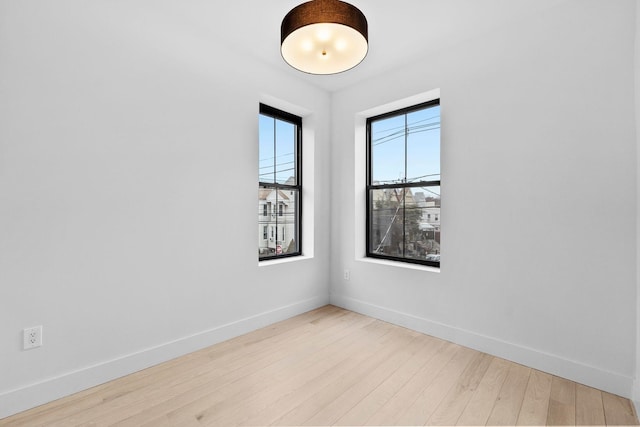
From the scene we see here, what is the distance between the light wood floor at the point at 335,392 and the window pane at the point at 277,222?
106 cm

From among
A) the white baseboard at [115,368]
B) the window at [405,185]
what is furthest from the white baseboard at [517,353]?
the white baseboard at [115,368]

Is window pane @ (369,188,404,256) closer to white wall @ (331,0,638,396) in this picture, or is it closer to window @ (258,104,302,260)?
white wall @ (331,0,638,396)

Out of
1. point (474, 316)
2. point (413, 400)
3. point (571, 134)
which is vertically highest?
point (571, 134)

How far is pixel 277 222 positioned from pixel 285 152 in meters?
0.82

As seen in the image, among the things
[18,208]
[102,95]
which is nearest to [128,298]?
[18,208]

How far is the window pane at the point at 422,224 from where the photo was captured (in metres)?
3.12

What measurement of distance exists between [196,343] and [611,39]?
3.76 metres

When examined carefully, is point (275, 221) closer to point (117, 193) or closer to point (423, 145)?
point (117, 193)


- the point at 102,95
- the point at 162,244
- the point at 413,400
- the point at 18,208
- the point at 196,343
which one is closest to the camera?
the point at 18,208

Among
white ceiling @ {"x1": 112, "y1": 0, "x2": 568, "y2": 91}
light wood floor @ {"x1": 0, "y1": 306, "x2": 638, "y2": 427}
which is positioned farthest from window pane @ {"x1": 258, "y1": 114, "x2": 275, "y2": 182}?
light wood floor @ {"x1": 0, "y1": 306, "x2": 638, "y2": 427}

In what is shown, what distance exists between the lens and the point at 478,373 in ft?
7.41

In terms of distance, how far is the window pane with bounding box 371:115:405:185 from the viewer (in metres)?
3.45

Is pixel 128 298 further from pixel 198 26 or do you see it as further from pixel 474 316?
pixel 474 316

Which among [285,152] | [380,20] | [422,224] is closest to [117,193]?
[285,152]
